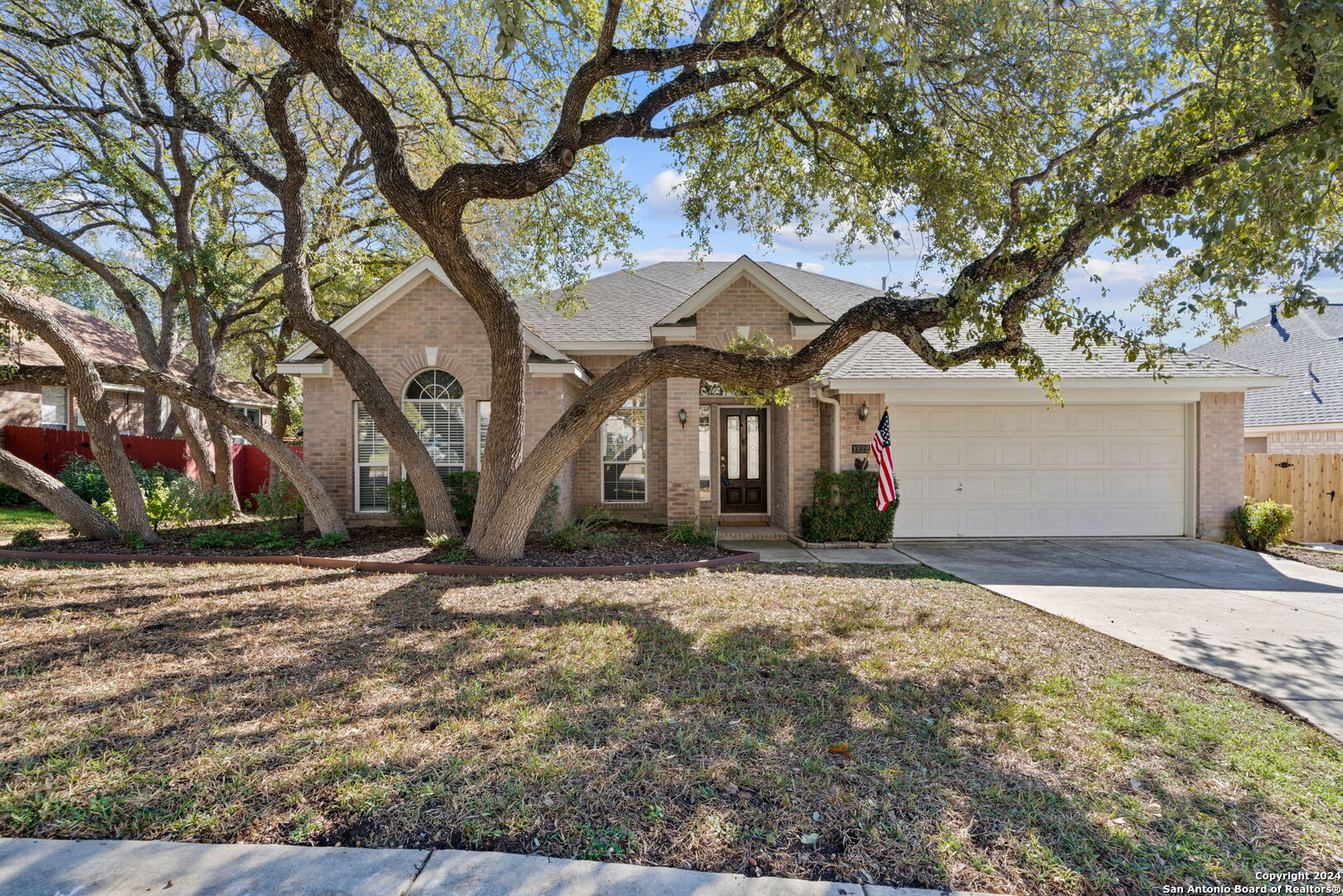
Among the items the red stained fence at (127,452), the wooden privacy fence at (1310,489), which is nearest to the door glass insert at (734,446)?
the wooden privacy fence at (1310,489)

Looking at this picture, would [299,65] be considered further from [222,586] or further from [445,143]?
[222,586]

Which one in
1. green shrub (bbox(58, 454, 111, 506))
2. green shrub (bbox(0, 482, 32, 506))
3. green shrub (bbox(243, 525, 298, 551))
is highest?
green shrub (bbox(58, 454, 111, 506))

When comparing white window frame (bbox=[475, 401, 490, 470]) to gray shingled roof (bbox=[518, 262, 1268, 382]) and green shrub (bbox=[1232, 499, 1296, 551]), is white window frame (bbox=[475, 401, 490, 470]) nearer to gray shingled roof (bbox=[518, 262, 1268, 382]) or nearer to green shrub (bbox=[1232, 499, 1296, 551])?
gray shingled roof (bbox=[518, 262, 1268, 382])

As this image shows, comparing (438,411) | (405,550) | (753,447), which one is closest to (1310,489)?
(753,447)

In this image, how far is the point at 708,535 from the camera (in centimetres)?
1104

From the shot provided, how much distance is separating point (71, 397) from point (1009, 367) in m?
24.4

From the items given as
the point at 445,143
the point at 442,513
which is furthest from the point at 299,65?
the point at 442,513

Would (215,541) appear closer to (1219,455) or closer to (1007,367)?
(1007,367)

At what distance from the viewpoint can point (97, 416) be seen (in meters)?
10.0

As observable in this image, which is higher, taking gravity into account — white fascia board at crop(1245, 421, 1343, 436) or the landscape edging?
white fascia board at crop(1245, 421, 1343, 436)

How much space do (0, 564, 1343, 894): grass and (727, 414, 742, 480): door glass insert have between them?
7.37m

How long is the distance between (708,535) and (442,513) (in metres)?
4.15

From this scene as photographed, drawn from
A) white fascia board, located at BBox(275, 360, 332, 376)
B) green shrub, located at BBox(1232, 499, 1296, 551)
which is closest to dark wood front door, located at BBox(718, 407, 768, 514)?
white fascia board, located at BBox(275, 360, 332, 376)

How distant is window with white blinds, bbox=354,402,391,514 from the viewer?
1216 cm
